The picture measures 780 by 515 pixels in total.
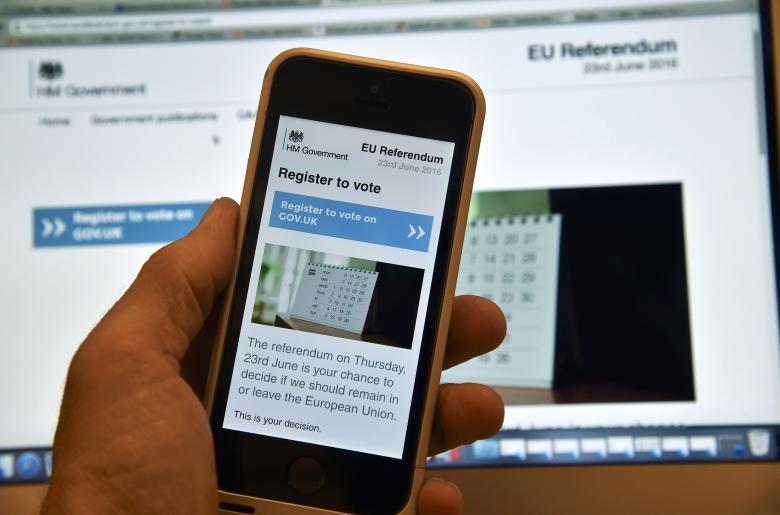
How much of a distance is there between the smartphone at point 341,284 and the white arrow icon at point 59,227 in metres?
0.29

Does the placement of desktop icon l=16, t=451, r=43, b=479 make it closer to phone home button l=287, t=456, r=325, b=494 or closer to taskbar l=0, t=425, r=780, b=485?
taskbar l=0, t=425, r=780, b=485

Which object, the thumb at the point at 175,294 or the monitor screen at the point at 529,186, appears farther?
the monitor screen at the point at 529,186

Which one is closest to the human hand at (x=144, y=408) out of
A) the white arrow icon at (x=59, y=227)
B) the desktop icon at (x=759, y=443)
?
the white arrow icon at (x=59, y=227)

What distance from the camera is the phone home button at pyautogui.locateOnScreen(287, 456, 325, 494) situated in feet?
1.40

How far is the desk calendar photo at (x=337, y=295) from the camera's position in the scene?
45 cm

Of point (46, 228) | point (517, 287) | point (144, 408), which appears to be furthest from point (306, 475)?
point (46, 228)

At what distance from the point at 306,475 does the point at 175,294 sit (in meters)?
0.15

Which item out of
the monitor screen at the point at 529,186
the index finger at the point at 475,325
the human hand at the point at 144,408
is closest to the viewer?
the human hand at the point at 144,408

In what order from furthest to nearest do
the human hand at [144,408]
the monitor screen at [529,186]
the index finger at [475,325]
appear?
1. the monitor screen at [529,186]
2. the index finger at [475,325]
3. the human hand at [144,408]

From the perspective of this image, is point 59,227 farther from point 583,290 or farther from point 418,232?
point 583,290

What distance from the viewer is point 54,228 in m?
0.64

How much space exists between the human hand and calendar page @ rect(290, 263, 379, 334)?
61 mm

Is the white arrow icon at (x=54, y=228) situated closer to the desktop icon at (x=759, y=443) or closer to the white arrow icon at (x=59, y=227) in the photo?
the white arrow icon at (x=59, y=227)

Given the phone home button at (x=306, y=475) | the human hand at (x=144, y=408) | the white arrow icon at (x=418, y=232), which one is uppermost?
the white arrow icon at (x=418, y=232)
